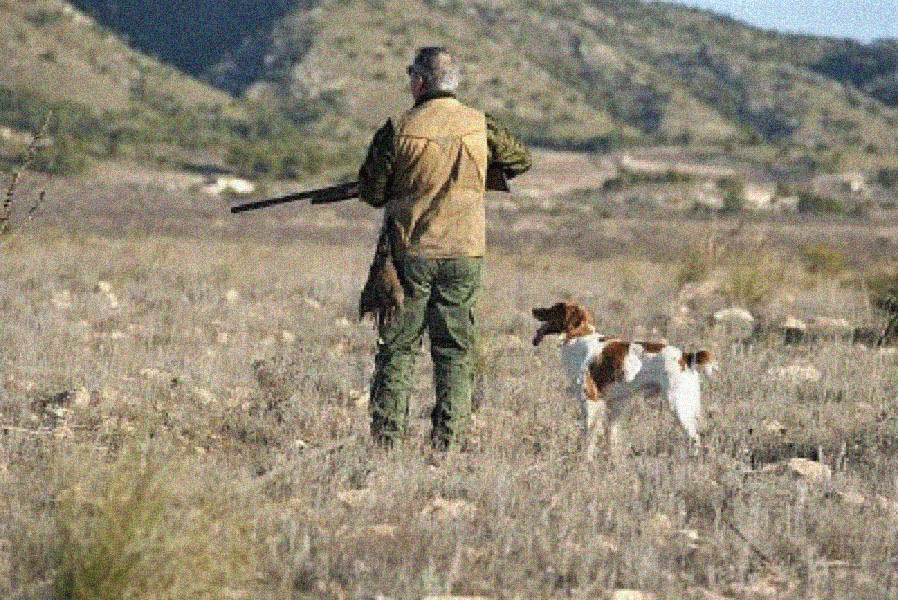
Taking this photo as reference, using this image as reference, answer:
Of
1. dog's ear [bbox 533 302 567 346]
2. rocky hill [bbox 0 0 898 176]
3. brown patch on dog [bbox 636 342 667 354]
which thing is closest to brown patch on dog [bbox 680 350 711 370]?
brown patch on dog [bbox 636 342 667 354]

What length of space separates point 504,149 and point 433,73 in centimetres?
54

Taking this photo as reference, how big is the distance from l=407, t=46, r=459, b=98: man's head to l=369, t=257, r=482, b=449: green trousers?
2.70 ft

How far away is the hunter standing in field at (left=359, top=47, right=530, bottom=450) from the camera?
22.5 ft

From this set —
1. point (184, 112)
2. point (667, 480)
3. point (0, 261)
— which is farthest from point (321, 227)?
point (184, 112)

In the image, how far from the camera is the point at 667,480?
20.4ft

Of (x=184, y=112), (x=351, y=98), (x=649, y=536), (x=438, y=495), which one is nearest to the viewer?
(x=649, y=536)

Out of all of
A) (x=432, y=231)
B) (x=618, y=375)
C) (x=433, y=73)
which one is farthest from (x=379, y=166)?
(x=618, y=375)

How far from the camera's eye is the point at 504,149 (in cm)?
714

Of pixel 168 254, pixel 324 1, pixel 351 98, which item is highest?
pixel 324 1

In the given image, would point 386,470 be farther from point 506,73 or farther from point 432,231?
point 506,73

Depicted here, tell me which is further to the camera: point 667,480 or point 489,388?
point 489,388

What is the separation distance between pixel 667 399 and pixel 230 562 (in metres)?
3.57

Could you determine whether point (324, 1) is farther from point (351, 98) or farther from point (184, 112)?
point (184, 112)

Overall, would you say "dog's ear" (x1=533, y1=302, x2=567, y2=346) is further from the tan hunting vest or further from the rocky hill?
the rocky hill
